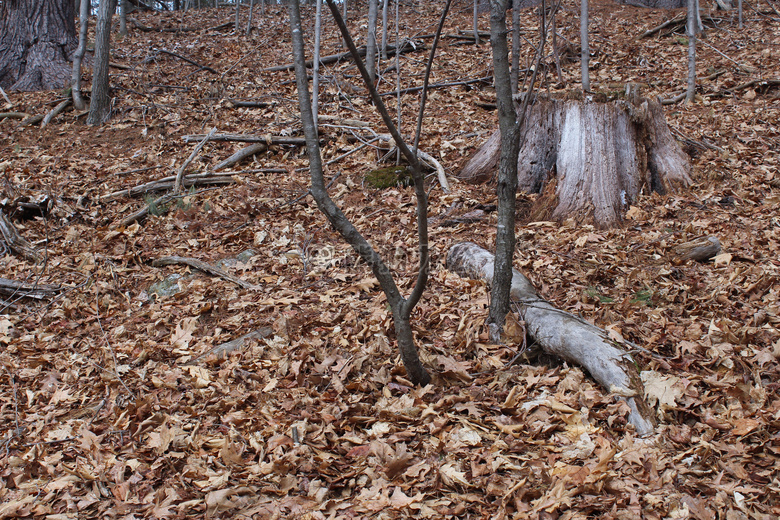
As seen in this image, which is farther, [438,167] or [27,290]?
[438,167]

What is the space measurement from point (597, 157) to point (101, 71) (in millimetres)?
8695

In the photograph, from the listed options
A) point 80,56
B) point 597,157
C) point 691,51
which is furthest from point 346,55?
point 597,157

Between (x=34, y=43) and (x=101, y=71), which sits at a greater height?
(x=34, y=43)

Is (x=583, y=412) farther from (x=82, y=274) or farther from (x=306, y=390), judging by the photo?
(x=82, y=274)

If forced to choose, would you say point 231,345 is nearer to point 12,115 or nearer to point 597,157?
point 597,157

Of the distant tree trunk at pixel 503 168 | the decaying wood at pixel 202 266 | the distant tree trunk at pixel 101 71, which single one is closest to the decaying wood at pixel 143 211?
the decaying wood at pixel 202 266

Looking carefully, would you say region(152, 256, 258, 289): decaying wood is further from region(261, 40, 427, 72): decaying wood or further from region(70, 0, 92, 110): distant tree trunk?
region(261, 40, 427, 72): decaying wood

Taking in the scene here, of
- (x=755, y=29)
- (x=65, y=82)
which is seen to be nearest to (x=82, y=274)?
(x=65, y=82)

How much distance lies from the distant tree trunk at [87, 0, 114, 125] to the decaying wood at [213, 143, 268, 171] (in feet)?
11.7

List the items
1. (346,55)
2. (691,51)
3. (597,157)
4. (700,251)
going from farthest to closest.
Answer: (346,55)
(691,51)
(597,157)
(700,251)

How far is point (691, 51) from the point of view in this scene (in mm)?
8430

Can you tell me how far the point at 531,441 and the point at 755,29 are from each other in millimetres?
13609

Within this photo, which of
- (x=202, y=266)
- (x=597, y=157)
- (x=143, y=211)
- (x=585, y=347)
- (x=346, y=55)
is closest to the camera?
(x=585, y=347)

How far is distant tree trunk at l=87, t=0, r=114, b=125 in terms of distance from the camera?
8.91 meters
